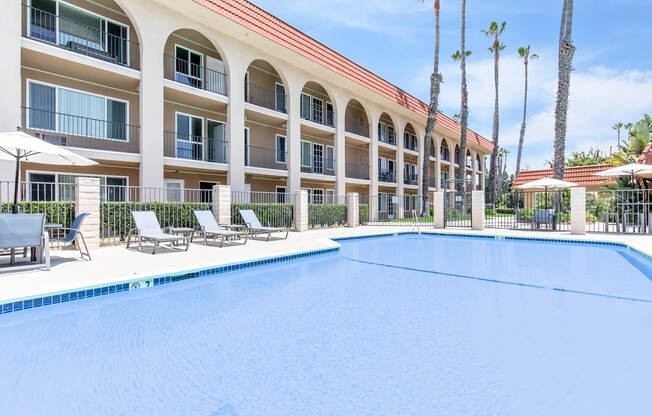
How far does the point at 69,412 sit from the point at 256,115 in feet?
52.8

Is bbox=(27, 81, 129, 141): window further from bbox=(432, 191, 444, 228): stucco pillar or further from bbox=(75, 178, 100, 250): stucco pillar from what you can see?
bbox=(432, 191, 444, 228): stucco pillar

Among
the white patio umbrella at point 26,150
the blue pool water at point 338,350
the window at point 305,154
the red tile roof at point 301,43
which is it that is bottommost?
the blue pool water at point 338,350

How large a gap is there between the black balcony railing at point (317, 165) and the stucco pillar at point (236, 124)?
20.7ft

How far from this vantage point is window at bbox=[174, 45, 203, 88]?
50.0ft

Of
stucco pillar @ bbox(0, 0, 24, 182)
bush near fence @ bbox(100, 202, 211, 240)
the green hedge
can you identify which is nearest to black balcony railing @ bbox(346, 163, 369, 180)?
the green hedge

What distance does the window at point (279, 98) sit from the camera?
19438mm

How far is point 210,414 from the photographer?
2.46m

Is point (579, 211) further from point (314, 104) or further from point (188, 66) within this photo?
point (188, 66)

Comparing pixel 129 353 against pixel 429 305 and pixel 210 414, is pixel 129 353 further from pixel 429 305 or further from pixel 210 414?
pixel 429 305

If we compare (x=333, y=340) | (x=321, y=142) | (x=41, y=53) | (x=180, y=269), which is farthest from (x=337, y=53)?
(x=333, y=340)

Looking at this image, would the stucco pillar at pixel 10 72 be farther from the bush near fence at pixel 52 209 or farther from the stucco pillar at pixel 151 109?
the stucco pillar at pixel 151 109

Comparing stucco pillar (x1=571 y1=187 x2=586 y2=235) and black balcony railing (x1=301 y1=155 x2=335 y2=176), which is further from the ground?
black balcony railing (x1=301 y1=155 x2=335 y2=176)

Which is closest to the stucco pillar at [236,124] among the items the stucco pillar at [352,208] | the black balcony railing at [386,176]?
the stucco pillar at [352,208]

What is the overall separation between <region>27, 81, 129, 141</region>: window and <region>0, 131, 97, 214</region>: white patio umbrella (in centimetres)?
414
